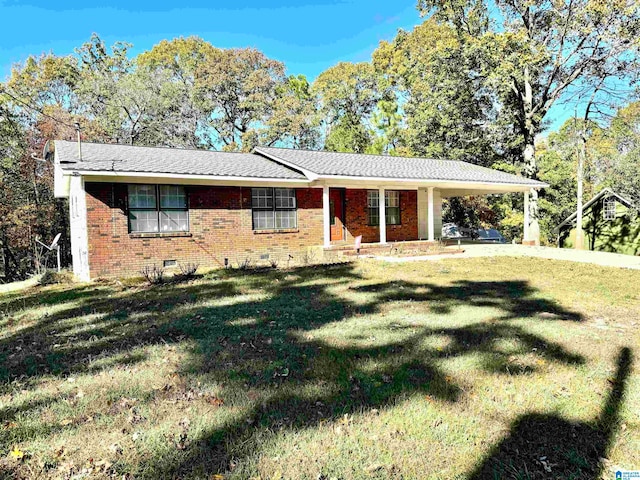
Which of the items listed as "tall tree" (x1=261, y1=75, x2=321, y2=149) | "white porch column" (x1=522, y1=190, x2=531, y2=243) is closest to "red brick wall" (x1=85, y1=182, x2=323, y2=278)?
"white porch column" (x1=522, y1=190, x2=531, y2=243)

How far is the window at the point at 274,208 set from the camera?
1336cm

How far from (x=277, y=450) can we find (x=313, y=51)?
34482mm

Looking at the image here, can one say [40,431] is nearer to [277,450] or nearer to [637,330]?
[277,450]

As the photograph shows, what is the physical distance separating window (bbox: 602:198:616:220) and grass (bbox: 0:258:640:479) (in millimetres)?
24238

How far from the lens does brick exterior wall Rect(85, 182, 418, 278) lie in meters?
10.8

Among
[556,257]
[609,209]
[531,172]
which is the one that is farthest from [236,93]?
[609,209]

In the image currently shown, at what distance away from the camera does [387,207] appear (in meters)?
16.8

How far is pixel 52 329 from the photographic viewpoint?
5555 mm

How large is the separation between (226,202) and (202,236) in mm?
1318

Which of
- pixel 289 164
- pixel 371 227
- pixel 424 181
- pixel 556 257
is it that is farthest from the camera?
pixel 371 227

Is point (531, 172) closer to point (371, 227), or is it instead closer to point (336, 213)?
point (371, 227)

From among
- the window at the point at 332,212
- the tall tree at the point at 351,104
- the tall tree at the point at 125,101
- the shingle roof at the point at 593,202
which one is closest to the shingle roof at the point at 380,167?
the window at the point at 332,212

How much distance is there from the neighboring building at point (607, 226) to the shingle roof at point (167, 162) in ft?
70.9

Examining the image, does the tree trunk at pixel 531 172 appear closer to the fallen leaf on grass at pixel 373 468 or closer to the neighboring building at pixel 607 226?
the neighboring building at pixel 607 226
